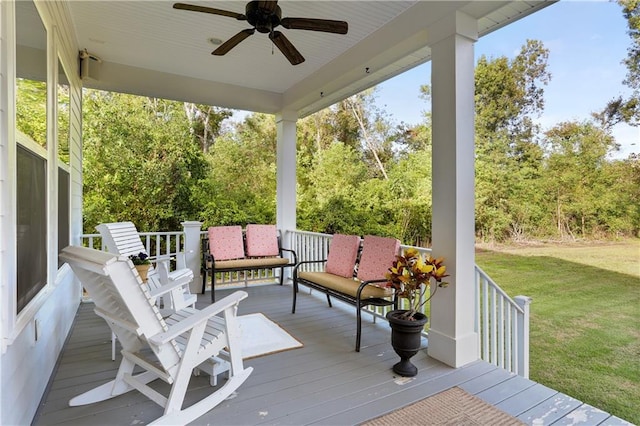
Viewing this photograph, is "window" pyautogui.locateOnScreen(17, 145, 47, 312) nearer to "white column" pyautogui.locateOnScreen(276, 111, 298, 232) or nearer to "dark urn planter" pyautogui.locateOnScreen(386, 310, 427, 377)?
"dark urn planter" pyautogui.locateOnScreen(386, 310, 427, 377)

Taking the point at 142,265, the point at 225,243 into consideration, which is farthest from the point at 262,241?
the point at 142,265

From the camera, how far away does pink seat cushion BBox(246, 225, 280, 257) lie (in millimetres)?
5160

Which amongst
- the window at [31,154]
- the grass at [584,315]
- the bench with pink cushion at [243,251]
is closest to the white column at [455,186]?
the grass at [584,315]

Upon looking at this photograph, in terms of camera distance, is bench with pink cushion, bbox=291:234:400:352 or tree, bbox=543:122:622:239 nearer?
bench with pink cushion, bbox=291:234:400:352

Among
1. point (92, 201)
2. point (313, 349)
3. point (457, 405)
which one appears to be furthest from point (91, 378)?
point (92, 201)

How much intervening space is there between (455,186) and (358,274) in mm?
1477

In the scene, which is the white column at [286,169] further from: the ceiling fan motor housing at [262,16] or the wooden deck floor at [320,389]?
the ceiling fan motor housing at [262,16]

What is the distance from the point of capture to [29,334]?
1.80m

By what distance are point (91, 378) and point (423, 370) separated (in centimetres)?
246

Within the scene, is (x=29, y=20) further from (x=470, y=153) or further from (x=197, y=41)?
(x=470, y=153)

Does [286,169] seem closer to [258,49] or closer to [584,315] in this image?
[258,49]

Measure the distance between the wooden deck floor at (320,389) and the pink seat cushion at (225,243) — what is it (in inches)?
73.9

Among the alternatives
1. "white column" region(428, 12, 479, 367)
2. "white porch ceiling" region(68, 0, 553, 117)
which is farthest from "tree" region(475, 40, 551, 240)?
"white column" region(428, 12, 479, 367)

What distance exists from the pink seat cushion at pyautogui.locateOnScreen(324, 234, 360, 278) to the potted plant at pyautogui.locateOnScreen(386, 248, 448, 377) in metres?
1.11
